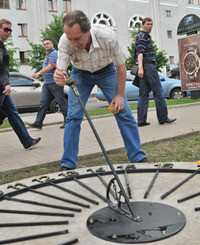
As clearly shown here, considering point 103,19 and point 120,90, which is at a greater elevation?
point 103,19

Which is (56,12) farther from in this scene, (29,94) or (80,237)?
(80,237)

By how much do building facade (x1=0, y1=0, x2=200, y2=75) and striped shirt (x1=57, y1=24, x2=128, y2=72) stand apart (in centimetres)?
2794

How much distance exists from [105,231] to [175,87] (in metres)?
13.6

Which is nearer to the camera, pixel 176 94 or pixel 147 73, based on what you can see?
pixel 147 73

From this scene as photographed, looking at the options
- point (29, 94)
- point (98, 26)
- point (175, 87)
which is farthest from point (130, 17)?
point (98, 26)

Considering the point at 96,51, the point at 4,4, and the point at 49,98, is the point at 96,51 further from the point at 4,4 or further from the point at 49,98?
the point at 4,4

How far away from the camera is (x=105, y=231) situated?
1.79 metres

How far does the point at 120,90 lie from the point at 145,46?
3088 millimetres

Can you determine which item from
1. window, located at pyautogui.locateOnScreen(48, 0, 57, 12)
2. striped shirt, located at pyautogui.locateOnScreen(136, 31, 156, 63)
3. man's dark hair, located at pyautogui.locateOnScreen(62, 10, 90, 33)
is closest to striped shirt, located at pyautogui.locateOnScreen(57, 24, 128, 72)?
man's dark hair, located at pyautogui.locateOnScreen(62, 10, 90, 33)

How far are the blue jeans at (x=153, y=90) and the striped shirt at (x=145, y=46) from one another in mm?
169

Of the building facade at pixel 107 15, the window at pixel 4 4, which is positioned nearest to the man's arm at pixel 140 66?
the building facade at pixel 107 15

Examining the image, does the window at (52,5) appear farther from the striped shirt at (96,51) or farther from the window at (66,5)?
the striped shirt at (96,51)

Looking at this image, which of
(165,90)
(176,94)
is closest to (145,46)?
(165,90)

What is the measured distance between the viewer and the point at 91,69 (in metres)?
3.33
